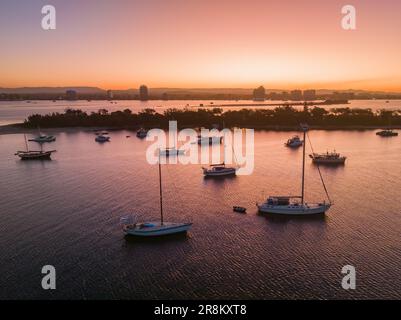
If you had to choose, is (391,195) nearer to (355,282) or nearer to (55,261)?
(355,282)

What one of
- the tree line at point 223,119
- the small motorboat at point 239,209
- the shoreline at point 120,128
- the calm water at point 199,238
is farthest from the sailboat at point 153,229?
the tree line at point 223,119

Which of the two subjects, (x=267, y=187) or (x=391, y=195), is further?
(x=267, y=187)

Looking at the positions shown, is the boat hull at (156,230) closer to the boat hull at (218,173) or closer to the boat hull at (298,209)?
the boat hull at (298,209)

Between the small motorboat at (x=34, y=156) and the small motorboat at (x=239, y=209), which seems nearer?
the small motorboat at (x=239, y=209)

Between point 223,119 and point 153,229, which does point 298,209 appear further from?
point 223,119
